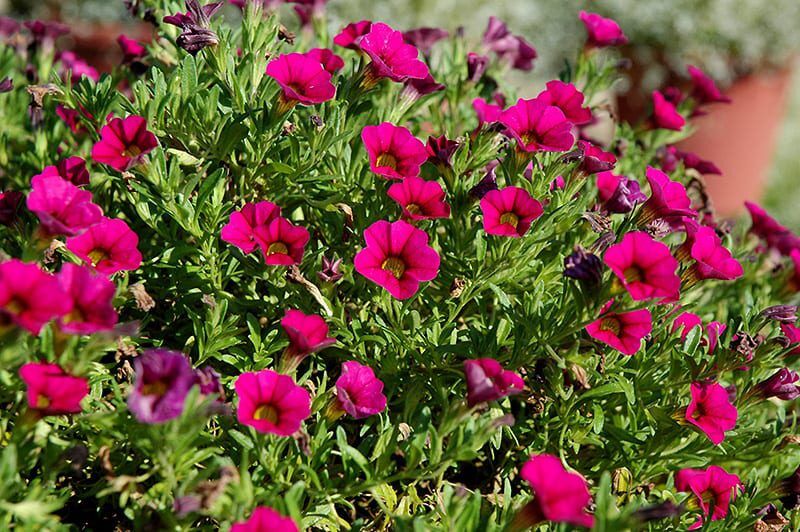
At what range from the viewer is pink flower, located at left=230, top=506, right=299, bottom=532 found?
105 cm

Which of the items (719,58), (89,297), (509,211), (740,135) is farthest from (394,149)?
(719,58)

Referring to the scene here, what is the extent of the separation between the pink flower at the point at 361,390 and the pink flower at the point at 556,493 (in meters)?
0.29

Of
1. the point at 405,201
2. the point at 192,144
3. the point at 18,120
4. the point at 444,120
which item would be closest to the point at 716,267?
the point at 405,201

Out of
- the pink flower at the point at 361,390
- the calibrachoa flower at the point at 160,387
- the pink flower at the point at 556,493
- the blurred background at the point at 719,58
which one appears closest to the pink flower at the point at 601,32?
the pink flower at the point at 361,390

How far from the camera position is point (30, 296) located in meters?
1.09

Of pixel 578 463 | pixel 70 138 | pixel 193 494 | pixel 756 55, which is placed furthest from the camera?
pixel 756 55

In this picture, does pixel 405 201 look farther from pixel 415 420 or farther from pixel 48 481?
pixel 48 481

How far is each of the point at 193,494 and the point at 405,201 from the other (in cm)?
61

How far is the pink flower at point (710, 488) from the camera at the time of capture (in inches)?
57.8

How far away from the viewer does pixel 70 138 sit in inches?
80.4

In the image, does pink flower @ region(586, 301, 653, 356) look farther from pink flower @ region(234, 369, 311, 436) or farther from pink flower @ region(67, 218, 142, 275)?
pink flower @ region(67, 218, 142, 275)

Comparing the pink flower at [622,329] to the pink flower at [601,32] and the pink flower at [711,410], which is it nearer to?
the pink flower at [711,410]

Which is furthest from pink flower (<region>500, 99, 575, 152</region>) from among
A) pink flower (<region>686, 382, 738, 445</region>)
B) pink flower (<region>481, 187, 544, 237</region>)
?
pink flower (<region>686, 382, 738, 445</region>)

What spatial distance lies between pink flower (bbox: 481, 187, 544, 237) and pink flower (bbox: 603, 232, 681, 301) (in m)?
0.18
